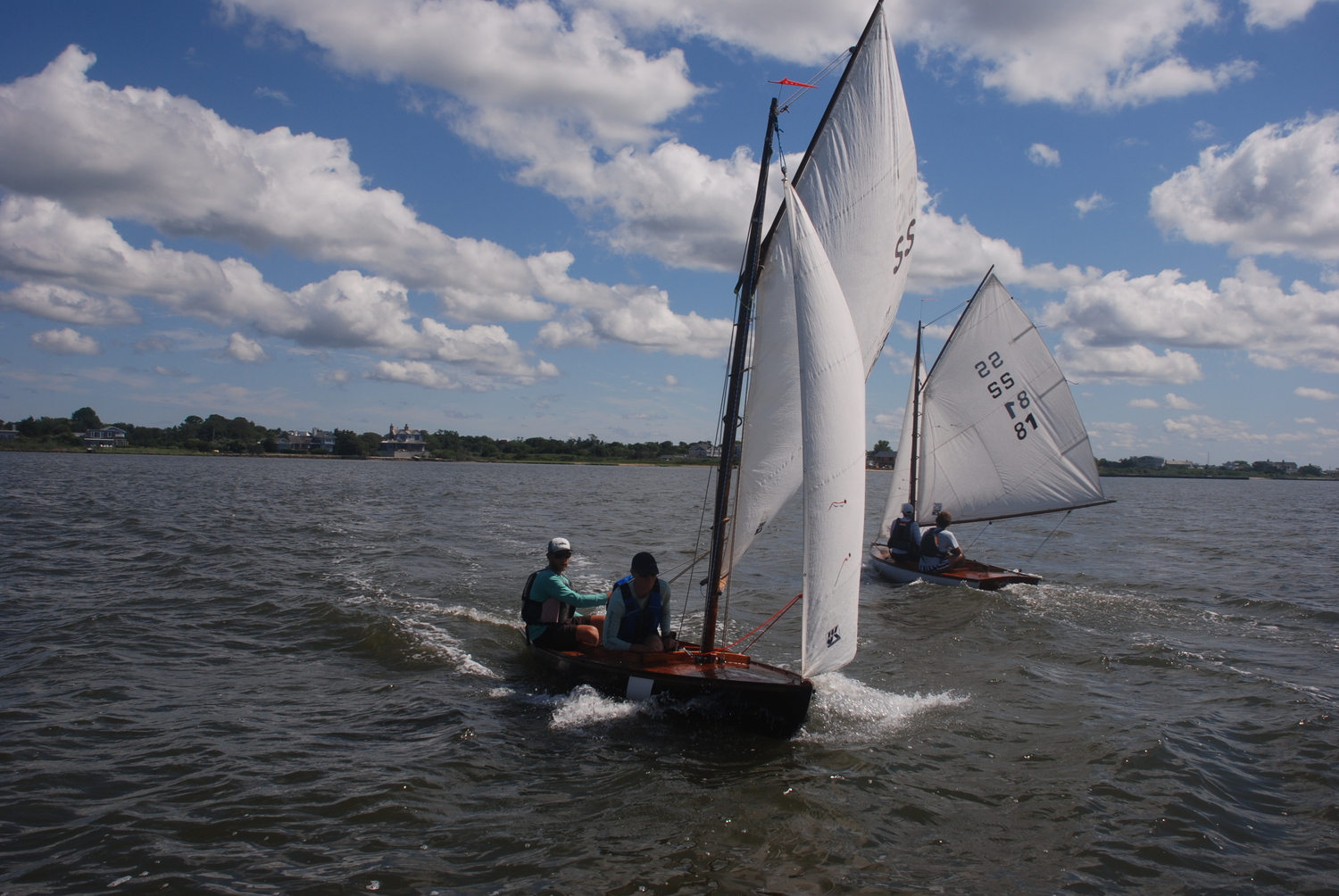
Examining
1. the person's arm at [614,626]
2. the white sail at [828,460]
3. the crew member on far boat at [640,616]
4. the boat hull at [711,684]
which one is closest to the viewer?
the white sail at [828,460]

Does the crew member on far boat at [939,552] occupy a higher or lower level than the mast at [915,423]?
lower

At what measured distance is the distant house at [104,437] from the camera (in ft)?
427

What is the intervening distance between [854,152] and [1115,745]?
7.75m

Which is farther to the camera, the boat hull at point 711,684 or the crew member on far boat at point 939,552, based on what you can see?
the crew member on far boat at point 939,552

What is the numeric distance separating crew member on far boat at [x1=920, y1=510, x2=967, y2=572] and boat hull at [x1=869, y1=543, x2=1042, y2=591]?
17cm

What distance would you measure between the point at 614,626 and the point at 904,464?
15.6 m

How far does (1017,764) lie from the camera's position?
8.13 meters

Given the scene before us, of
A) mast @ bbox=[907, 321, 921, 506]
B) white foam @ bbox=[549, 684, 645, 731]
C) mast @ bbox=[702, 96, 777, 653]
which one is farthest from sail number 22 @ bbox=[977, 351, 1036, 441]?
white foam @ bbox=[549, 684, 645, 731]

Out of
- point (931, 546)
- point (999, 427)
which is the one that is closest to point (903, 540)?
point (931, 546)

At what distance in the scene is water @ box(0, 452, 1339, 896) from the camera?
600cm

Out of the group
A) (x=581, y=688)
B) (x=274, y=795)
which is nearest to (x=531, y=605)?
(x=581, y=688)

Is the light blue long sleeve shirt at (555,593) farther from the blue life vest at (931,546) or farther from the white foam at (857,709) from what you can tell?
Result: the blue life vest at (931,546)

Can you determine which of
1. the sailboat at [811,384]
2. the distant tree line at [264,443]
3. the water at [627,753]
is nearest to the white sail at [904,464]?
the water at [627,753]

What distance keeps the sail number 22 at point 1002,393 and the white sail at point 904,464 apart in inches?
100
